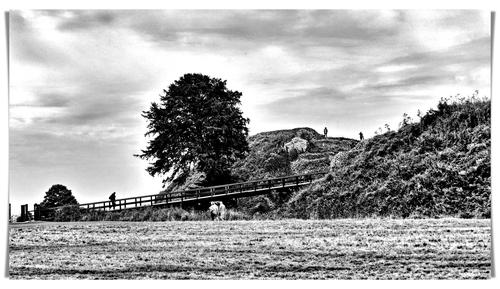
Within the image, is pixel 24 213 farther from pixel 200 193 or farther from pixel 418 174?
pixel 418 174

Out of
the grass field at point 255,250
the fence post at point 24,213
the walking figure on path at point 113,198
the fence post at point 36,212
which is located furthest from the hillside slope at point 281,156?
the fence post at point 24,213

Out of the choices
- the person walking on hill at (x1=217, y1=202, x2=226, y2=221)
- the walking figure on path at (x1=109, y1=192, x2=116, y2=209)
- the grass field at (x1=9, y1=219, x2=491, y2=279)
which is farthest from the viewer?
the person walking on hill at (x1=217, y1=202, x2=226, y2=221)

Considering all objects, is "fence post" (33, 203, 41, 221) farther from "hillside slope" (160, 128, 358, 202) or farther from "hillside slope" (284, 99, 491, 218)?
"hillside slope" (284, 99, 491, 218)

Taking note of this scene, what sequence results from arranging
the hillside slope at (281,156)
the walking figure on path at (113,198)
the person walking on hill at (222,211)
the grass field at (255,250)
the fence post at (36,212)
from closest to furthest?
1. the grass field at (255,250)
2. the fence post at (36,212)
3. the walking figure on path at (113,198)
4. the person walking on hill at (222,211)
5. the hillside slope at (281,156)

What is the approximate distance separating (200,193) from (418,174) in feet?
18.9

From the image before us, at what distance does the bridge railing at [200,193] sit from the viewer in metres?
15.6

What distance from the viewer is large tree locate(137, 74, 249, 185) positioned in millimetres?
16641

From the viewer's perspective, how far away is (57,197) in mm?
14773

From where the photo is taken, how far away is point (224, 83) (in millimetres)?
15320

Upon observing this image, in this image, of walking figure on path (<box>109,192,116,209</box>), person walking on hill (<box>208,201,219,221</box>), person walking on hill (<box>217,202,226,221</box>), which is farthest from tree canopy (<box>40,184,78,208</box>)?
person walking on hill (<box>217,202,226,221</box>)

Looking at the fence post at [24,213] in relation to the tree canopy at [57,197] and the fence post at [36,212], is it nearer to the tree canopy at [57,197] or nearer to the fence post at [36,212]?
the fence post at [36,212]

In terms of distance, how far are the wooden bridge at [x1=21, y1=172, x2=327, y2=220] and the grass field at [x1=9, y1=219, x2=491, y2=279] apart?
1.40 ft

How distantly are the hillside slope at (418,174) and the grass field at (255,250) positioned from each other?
904 millimetres

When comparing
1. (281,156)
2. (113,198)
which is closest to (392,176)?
(281,156)
